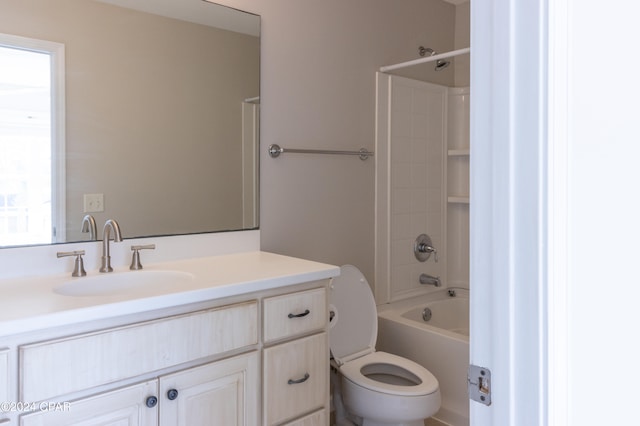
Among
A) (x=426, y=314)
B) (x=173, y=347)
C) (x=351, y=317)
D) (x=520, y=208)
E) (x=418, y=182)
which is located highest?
(x=418, y=182)

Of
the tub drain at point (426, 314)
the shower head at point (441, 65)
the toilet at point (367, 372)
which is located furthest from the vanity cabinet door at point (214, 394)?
the shower head at point (441, 65)

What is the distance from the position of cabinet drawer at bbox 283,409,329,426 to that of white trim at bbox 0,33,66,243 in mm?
1053

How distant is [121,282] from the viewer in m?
1.72

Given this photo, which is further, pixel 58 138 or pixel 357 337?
pixel 357 337

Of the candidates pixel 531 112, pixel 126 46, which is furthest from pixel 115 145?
pixel 531 112

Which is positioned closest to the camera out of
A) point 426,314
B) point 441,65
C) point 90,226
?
point 90,226

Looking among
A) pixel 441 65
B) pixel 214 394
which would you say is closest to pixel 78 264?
pixel 214 394

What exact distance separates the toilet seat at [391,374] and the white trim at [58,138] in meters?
1.34

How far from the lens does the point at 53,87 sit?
170cm

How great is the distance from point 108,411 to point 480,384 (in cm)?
103

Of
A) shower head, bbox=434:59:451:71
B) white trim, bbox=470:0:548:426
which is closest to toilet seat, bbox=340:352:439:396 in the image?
white trim, bbox=470:0:548:426

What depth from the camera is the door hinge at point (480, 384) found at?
2.23 ft

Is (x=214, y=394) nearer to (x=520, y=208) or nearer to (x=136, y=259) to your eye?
(x=136, y=259)
